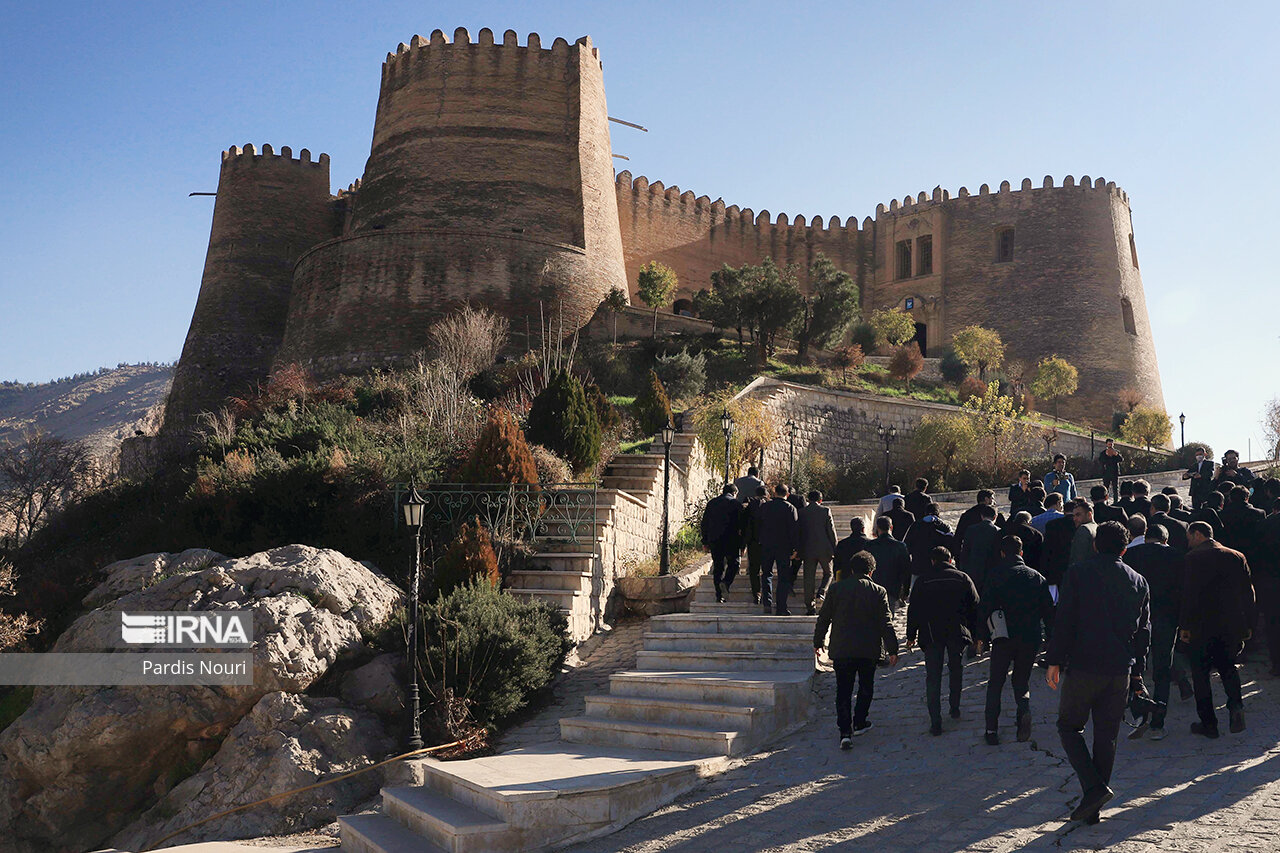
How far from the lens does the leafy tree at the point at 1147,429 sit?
29.2 m

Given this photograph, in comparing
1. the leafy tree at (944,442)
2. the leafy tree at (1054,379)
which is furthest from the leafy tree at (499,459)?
the leafy tree at (1054,379)

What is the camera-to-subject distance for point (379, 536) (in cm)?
1161

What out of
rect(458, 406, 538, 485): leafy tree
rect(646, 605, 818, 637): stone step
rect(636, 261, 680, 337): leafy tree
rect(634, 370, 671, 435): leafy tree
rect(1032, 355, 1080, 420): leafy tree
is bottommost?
rect(646, 605, 818, 637): stone step

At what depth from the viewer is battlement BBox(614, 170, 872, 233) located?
36.2 metres

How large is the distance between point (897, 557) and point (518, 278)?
19.6m

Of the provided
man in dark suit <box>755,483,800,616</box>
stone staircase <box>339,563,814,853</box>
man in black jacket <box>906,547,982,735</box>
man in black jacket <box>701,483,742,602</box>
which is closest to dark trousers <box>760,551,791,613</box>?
man in dark suit <box>755,483,800,616</box>

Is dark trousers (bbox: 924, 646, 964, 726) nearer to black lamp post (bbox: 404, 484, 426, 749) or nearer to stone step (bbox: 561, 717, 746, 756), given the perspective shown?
stone step (bbox: 561, 717, 746, 756)

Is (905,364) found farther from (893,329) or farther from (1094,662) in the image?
(1094,662)

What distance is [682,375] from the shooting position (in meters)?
23.1

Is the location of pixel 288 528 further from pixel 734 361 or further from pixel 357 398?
pixel 734 361

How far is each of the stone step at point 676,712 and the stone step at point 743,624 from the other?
1.53 metres

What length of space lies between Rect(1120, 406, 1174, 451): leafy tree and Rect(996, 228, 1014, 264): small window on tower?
9.51 meters

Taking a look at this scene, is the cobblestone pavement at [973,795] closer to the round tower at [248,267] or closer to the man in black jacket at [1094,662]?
the man in black jacket at [1094,662]

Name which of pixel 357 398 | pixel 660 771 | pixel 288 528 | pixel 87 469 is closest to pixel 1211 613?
pixel 660 771
